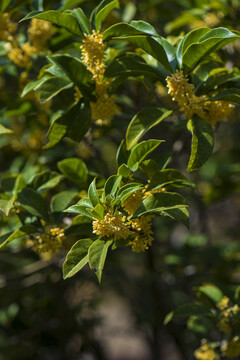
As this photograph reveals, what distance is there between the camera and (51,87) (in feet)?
5.58

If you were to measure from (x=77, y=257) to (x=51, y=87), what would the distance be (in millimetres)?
724

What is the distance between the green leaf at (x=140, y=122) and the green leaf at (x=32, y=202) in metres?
0.49

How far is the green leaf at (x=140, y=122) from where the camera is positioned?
64.2 inches

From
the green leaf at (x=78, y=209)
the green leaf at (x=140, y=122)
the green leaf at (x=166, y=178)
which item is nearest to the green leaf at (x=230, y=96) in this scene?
the green leaf at (x=140, y=122)

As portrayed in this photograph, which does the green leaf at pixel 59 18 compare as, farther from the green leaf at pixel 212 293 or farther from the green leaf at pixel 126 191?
the green leaf at pixel 212 293

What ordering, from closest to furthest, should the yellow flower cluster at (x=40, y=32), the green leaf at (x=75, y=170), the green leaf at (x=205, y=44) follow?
the green leaf at (x=205, y=44) < the green leaf at (x=75, y=170) < the yellow flower cluster at (x=40, y=32)

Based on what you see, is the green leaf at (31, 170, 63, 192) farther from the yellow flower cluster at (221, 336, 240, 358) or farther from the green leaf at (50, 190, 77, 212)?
the yellow flower cluster at (221, 336, 240, 358)

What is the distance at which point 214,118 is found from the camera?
1.65 meters

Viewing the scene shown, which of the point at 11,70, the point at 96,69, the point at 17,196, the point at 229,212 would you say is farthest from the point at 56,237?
the point at 229,212

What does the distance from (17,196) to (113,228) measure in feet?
1.96

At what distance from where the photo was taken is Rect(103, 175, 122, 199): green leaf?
1.46 m

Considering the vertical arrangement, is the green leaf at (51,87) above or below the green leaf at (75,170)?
above

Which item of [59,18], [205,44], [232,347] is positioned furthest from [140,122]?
[232,347]

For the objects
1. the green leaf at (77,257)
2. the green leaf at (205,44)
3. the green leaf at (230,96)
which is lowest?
the green leaf at (77,257)
